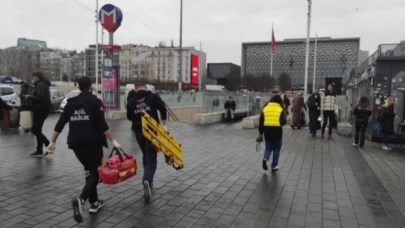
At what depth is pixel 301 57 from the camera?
90.9 meters

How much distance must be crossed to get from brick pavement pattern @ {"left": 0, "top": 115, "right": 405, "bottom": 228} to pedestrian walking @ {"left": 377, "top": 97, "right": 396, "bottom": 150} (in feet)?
4.28

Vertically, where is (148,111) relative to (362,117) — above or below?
above

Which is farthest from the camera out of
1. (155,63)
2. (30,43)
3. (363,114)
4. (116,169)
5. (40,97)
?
(155,63)

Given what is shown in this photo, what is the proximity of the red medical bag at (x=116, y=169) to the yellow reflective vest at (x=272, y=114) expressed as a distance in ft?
11.2

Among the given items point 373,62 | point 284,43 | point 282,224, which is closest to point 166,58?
point 284,43

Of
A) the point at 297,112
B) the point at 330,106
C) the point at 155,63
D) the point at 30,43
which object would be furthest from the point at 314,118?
the point at 155,63

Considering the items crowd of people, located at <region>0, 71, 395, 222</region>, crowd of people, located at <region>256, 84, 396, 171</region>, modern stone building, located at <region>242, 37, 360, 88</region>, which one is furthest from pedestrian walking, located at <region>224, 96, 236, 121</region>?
modern stone building, located at <region>242, 37, 360, 88</region>

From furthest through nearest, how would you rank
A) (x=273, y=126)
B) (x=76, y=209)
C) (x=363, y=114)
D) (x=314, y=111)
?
(x=314, y=111) < (x=363, y=114) < (x=273, y=126) < (x=76, y=209)

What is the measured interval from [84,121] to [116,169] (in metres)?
0.71

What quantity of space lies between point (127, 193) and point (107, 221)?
1226mm

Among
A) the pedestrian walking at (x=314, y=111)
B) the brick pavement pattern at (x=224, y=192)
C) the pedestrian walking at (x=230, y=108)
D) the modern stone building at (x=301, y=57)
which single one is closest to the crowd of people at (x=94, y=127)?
the brick pavement pattern at (x=224, y=192)

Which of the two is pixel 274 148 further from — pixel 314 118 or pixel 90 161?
pixel 314 118

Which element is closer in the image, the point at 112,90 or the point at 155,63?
the point at 112,90

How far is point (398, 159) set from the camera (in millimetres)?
9633
